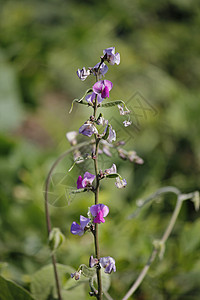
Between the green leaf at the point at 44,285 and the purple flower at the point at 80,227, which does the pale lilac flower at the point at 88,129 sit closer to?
the purple flower at the point at 80,227

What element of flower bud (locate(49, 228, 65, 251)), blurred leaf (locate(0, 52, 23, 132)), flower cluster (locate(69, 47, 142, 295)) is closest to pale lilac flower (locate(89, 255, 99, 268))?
flower cluster (locate(69, 47, 142, 295))

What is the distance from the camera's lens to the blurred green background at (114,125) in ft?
2.40

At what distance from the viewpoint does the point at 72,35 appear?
A: 6.23 ft

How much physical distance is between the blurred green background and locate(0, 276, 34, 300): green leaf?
0.11 m

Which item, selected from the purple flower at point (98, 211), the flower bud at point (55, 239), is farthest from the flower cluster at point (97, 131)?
the flower bud at point (55, 239)

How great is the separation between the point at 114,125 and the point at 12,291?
424 millimetres

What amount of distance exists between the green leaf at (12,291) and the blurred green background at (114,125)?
11cm

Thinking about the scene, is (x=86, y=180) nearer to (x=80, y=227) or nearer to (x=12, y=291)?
(x=80, y=227)

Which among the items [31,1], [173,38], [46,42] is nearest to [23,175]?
[46,42]

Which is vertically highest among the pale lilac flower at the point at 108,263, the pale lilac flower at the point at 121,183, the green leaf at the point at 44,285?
the pale lilac flower at the point at 121,183

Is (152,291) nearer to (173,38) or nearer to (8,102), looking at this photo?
(8,102)

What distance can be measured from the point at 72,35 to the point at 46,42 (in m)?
0.13

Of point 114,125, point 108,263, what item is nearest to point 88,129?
point 108,263

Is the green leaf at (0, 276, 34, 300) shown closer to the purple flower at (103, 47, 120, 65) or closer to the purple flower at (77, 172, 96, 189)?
the purple flower at (77, 172, 96, 189)
